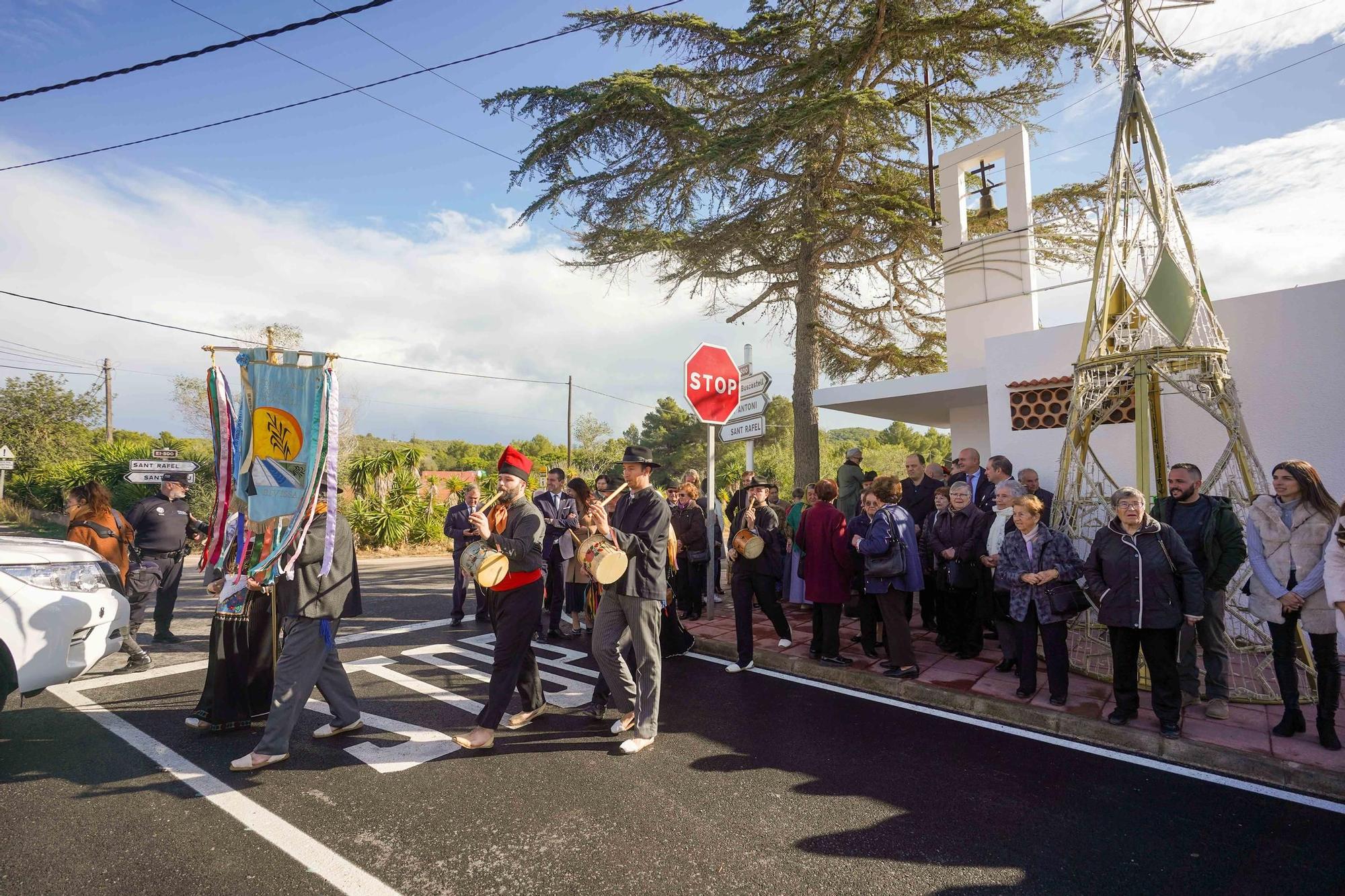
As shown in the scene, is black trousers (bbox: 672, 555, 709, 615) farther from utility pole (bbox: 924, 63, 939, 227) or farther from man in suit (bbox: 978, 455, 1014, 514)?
utility pole (bbox: 924, 63, 939, 227)

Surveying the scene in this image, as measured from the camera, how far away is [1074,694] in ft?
16.9

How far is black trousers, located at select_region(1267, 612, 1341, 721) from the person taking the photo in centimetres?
410

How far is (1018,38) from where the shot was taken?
10992 millimetres

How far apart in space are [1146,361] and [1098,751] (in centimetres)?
314

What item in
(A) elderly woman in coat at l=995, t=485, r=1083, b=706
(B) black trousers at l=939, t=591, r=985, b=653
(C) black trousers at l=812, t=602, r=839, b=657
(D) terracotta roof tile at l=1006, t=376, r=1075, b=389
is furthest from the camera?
(D) terracotta roof tile at l=1006, t=376, r=1075, b=389

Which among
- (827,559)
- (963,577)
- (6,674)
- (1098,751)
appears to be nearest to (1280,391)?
(963,577)

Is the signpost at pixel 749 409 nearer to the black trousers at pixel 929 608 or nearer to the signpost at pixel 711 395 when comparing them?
the signpost at pixel 711 395

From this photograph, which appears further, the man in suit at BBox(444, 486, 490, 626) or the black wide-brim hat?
the man in suit at BBox(444, 486, 490, 626)

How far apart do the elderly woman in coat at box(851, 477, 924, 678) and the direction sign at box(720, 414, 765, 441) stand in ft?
7.89

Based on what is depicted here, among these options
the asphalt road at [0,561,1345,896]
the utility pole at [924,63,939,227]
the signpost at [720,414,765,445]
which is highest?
the utility pole at [924,63,939,227]

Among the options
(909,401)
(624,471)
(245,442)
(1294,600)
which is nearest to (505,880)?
(624,471)

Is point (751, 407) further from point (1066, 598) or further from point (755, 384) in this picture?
point (1066, 598)

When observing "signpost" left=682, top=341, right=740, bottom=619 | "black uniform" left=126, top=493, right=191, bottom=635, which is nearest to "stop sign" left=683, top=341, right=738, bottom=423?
"signpost" left=682, top=341, right=740, bottom=619

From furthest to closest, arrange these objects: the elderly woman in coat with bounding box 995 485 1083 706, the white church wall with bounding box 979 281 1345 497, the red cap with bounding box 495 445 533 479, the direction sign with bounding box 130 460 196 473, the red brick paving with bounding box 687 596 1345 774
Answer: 1. the direction sign with bounding box 130 460 196 473
2. the white church wall with bounding box 979 281 1345 497
3. the elderly woman in coat with bounding box 995 485 1083 706
4. the red cap with bounding box 495 445 533 479
5. the red brick paving with bounding box 687 596 1345 774
